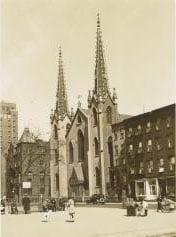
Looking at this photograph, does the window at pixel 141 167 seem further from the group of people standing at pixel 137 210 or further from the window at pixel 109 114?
the group of people standing at pixel 137 210

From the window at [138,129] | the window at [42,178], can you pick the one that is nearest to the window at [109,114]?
the window at [138,129]

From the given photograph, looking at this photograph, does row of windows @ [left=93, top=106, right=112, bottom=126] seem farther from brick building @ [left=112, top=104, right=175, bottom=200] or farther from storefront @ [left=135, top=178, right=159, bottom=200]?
storefront @ [left=135, top=178, right=159, bottom=200]

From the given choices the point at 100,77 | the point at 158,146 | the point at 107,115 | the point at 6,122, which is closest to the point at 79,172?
the point at 107,115

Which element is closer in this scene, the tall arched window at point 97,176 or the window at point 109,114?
the tall arched window at point 97,176

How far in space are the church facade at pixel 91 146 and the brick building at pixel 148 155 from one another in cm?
145

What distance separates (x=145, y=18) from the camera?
13.8 m

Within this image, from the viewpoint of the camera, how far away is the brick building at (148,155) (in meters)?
35.2

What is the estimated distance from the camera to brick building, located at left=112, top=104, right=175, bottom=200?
35250 millimetres

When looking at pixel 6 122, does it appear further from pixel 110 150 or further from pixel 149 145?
pixel 110 150

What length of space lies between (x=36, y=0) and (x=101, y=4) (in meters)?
1.91

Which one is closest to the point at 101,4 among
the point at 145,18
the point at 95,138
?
the point at 145,18

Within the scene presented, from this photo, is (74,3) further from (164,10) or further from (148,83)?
(148,83)

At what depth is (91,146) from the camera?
46.0 meters

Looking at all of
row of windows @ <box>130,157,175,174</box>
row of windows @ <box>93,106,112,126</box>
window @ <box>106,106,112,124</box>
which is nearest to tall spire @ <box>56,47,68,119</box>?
row of windows @ <box>93,106,112,126</box>
